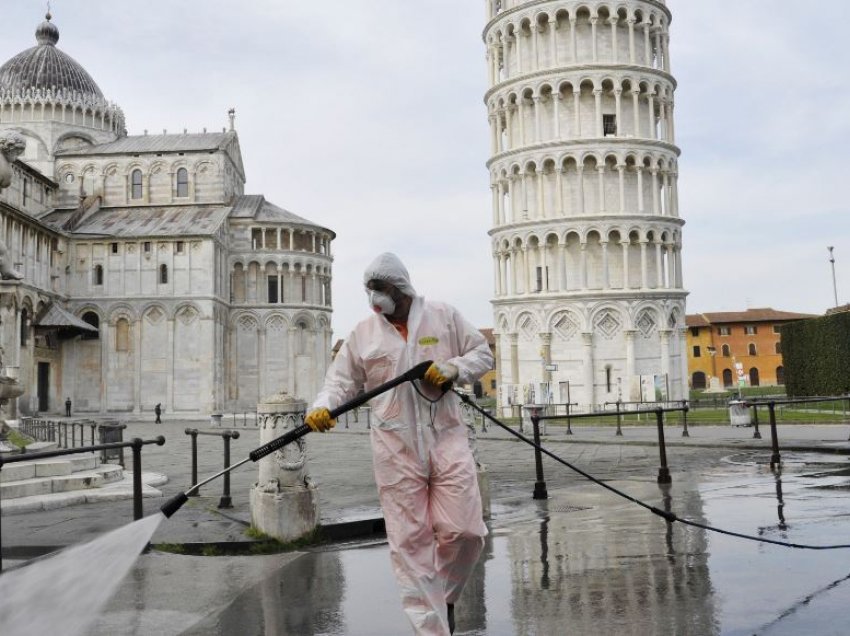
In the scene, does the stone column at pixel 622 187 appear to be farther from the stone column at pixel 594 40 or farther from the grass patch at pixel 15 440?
the grass patch at pixel 15 440

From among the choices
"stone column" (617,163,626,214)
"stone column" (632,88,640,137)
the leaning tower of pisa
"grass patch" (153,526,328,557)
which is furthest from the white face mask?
"stone column" (632,88,640,137)

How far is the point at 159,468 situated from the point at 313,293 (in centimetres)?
4952

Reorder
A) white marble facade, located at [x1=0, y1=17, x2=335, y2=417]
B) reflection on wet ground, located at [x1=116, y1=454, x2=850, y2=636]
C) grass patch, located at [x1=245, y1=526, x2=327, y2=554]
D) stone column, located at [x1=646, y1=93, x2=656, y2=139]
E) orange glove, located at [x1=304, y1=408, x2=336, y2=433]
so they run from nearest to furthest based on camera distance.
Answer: orange glove, located at [x1=304, y1=408, x2=336, y2=433]
reflection on wet ground, located at [x1=116, y1=454, x2=850, y2=636]
grass patch, located at [x1=245, y1=526, x2=327, y2=554]
stone column, located at [x1=646, y1=93, x2=656, y2=139]
white marble facade, located at [x1=0, y1=17, x2=335, y2=417]

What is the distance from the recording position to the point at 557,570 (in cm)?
614

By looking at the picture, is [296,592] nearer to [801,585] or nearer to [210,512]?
[801,585]

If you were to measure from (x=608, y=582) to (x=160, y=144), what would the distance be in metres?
64.4

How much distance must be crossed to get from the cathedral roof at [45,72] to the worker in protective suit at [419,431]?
221ft

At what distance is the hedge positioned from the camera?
3603 cm

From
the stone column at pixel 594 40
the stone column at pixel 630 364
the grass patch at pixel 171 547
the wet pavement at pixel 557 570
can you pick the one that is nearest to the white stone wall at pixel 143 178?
the stone column at pixel 594 40

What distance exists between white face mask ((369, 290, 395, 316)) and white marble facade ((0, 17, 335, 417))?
45826 mm

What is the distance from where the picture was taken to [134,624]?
508 cm

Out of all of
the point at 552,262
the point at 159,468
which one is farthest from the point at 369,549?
the point at 552,262

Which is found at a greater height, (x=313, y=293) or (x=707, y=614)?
(x=313, y=293)

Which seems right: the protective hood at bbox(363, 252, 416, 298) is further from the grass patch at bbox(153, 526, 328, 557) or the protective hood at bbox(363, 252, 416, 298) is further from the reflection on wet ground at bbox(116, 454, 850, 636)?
the grass patch at bbox(153, 526, 328, 557)
